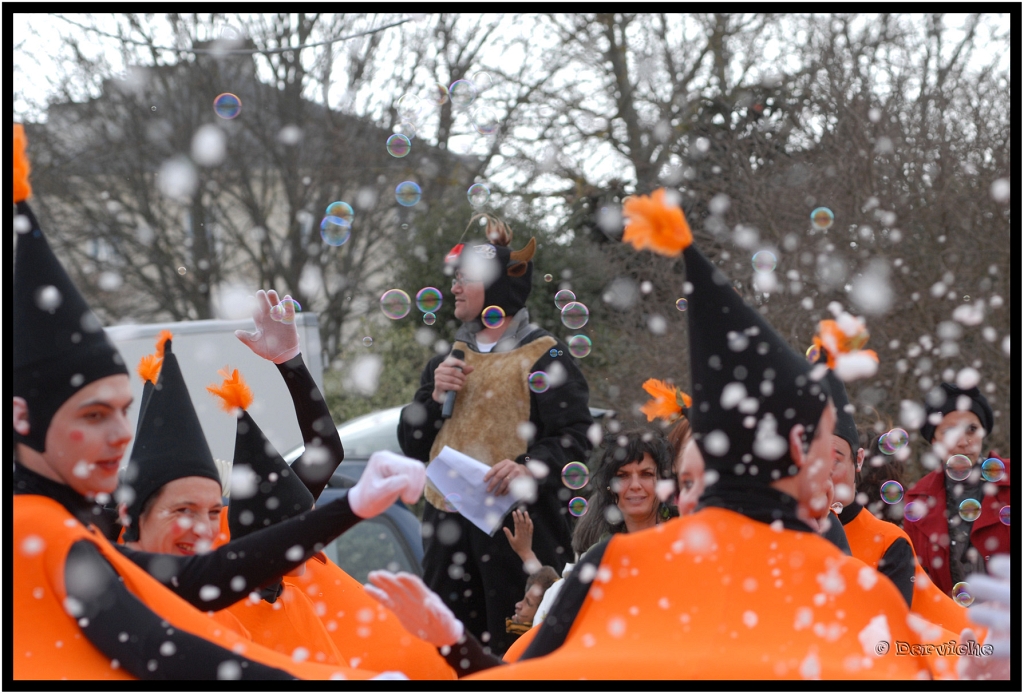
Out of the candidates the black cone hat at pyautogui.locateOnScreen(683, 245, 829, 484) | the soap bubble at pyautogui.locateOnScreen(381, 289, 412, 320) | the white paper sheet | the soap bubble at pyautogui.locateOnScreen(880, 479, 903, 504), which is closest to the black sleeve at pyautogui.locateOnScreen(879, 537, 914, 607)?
the soap bubble at pyautogui.locateOnScreen(880, 479, 903, 504)

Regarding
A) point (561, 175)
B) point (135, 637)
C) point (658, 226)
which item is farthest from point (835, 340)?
point (561, 175)

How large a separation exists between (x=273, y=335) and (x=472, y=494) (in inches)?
40.6

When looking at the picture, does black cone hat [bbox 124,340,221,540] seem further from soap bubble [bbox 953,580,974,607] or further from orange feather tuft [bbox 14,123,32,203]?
soap bubble [bbox 953,580,974,607]

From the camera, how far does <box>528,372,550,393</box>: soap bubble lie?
4.25 m

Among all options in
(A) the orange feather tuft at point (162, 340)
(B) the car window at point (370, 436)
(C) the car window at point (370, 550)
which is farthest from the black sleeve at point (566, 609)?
(B) the car window at point (370, 436)

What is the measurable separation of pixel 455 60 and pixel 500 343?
859cm

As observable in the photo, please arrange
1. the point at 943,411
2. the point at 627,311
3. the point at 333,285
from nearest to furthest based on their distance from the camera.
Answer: the point at 943,411, the point at 627,311, the point at 333,285

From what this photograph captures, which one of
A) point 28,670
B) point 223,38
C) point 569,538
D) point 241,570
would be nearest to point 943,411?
point 569,538

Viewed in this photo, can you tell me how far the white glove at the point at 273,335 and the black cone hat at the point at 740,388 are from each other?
1.72 meters

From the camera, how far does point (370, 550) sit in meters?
6.71

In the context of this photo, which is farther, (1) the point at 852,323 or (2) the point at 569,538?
(2) the point at 569,538

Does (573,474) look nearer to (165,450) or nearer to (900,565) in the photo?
(900,565)

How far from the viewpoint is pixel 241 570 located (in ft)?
7.66

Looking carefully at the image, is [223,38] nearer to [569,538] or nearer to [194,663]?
[569,538]
